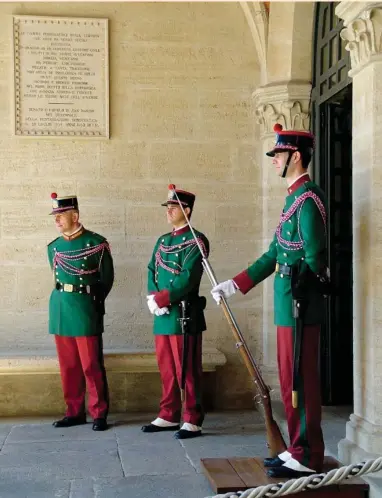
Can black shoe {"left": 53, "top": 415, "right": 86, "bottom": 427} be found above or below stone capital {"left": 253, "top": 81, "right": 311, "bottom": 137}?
below

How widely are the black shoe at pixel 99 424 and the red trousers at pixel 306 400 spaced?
188 cm

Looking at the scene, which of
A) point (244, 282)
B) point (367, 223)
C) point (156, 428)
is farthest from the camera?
point (156, 428)

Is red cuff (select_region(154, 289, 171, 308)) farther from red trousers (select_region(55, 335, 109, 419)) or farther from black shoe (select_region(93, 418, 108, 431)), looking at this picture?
black shoe (select_region(93, 418, 108, 431))

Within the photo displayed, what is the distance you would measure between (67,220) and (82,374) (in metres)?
1.11

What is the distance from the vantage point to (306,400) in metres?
3.69

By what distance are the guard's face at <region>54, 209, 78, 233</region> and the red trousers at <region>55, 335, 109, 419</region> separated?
0.77 m

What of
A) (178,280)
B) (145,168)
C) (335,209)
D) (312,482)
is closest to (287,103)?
(335,209)

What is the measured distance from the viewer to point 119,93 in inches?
239

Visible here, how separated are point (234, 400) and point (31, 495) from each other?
8.53 ft

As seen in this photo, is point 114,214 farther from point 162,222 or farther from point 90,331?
point 90,331

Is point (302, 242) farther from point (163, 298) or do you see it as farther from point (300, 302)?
point (163, 298)

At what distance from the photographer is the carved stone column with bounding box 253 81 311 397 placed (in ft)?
18.9

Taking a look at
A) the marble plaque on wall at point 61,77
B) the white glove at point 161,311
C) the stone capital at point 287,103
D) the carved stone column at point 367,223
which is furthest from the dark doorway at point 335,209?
the marble plaque on wall at point 61,77

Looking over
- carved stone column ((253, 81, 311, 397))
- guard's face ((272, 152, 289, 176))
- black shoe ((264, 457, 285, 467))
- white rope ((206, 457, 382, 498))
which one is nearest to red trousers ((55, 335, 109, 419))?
carved stone column ((253, 81, 311, 397))
